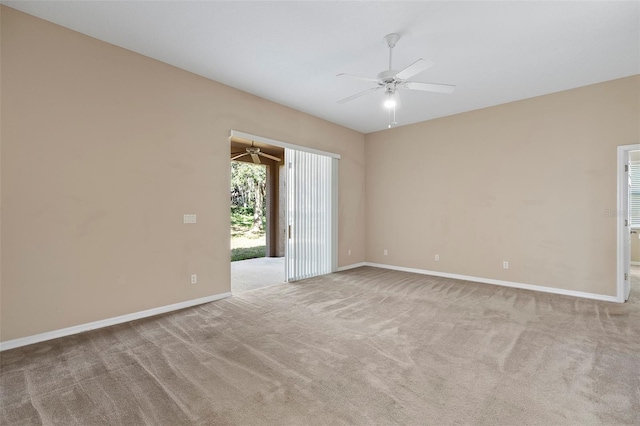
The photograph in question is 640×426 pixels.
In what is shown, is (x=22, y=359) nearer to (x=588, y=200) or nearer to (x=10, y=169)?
(x=10, y=169)

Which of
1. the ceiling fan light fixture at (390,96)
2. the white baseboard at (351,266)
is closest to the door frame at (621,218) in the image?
the ceiling fan light fixture at (390,96)

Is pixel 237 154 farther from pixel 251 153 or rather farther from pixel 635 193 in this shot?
pixel 635 193

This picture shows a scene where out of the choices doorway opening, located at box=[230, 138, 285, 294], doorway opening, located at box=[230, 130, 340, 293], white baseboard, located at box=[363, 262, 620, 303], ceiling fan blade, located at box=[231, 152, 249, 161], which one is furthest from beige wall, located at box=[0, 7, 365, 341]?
white baseboard, located at box=[363, 262, 620, 303]

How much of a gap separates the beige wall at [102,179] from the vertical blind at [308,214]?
A: 130 centimetres

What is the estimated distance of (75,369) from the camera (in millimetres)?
2320

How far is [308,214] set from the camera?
5.55 metres

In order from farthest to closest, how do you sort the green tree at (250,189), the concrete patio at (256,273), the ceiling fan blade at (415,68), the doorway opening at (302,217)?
the green tree at (250,189)
the doorway opening at (302,217)
the concrete patio at (256,273)
the ceiling fan blade at (415,68)

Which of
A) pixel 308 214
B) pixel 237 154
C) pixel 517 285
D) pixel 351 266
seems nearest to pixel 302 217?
pixel 308 214

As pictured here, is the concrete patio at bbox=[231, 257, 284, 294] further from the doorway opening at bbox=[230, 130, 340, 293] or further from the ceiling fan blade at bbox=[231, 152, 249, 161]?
the ceiling fan blade at bbox=[231, 152, 249, 161]

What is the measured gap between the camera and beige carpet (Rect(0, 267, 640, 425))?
183cm

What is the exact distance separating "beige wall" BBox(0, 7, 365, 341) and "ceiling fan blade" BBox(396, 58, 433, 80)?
2.61 m

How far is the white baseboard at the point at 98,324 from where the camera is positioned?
269 centimetres

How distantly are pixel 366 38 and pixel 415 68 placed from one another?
75 centimetres

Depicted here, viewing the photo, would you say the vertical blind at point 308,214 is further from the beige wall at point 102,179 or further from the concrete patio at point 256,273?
the beige wall at point 102,179
